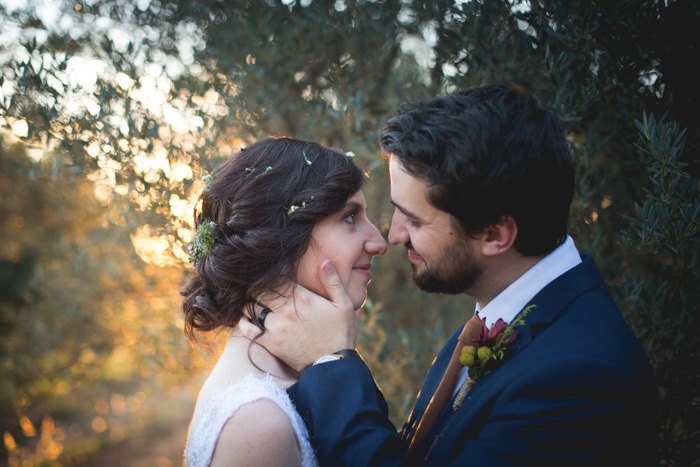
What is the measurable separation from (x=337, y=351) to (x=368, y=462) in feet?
1.80

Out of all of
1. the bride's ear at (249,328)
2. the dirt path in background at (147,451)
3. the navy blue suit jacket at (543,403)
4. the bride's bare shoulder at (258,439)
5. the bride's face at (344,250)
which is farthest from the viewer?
the dirt path in background at (147,451)

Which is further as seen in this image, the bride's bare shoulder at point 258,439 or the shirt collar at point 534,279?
the shirt collar at point 534,279

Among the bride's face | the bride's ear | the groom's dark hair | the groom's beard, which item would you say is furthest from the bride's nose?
the bride's ear

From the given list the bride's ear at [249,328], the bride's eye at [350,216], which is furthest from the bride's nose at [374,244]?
the bride's ear at [249,328]

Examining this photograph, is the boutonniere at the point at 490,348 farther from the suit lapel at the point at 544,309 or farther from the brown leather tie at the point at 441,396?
the brown leather tie at the point at 441,396

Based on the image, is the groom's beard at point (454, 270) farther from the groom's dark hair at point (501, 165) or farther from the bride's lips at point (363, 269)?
the bride's lips at point (363, 269)

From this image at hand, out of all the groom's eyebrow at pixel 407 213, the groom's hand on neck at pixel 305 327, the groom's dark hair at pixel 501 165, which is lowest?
the groom's hand on neck at pixel 305 327

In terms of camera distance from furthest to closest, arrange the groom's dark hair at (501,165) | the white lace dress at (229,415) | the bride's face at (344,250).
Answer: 1. the bride's face at (344,250)
2. the groom's dark hair at (501,165)
3. the white lace dress at (229,415)

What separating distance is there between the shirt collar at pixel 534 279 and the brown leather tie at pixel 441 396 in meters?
0.09

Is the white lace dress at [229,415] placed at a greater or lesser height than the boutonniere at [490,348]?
lesser

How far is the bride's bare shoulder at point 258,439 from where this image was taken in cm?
178

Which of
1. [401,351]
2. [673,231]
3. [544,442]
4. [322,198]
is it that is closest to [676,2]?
[673,231]

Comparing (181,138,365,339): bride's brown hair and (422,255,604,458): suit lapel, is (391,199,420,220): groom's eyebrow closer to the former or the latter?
(181,138,365,339): bride's brown hair

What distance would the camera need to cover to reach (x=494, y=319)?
2.17 m
